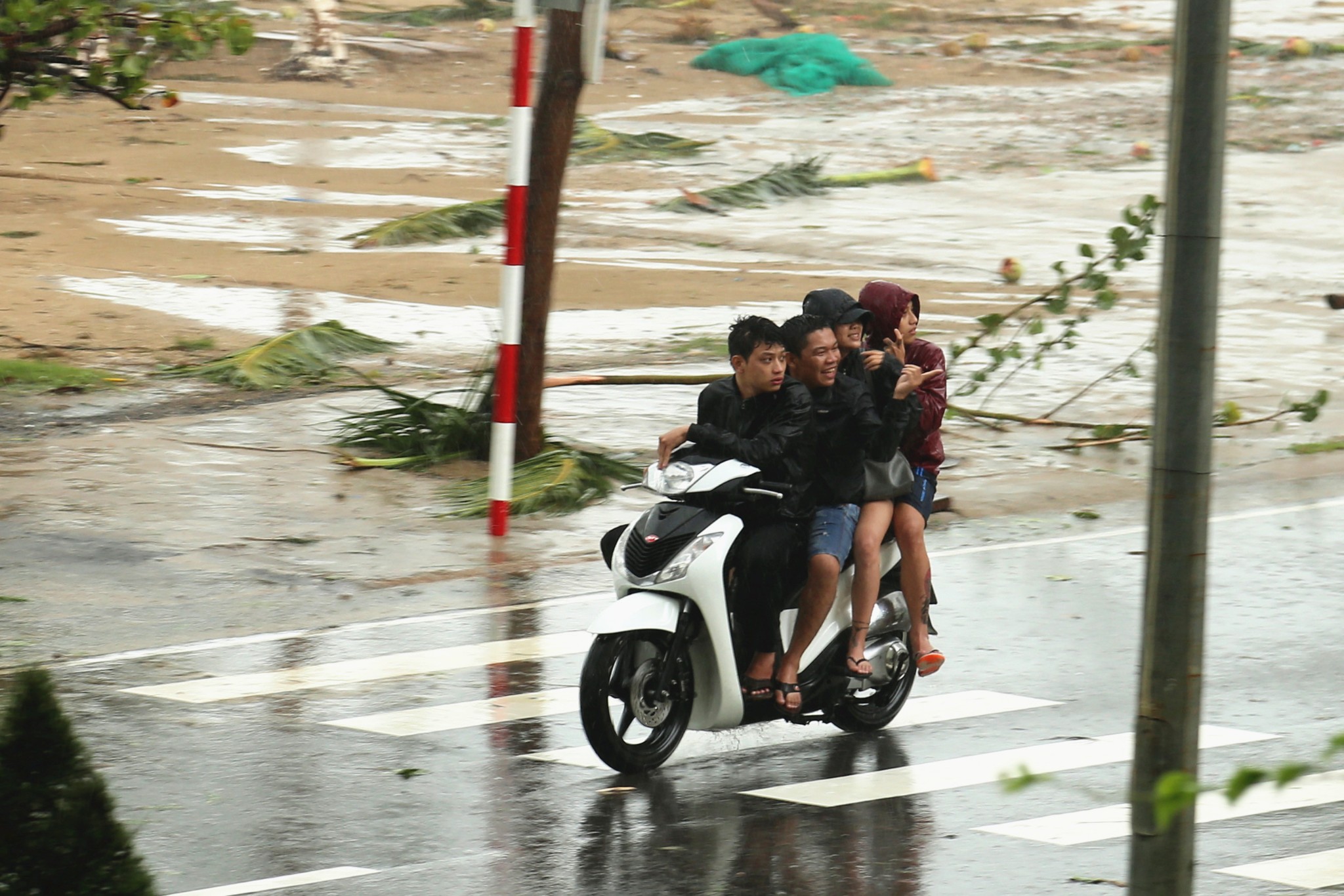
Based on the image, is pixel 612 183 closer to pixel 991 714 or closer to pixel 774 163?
pixel 774 163

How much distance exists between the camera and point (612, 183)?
95.2 ft

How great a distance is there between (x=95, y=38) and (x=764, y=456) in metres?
6.82

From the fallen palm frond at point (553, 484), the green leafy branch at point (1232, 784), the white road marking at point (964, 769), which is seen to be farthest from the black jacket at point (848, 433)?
the green leafy branch at point (1232, 784)

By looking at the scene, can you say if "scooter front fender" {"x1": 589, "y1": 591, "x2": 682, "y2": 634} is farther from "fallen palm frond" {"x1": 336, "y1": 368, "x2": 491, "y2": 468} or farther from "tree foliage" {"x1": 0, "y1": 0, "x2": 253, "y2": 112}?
"fallen palm frond" {"x1": 336, "y1": 368, "x2": 491, "y2": 468}

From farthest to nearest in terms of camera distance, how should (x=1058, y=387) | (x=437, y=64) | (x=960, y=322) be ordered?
(x=437, y=64) → (x=960, y=322) → (x=1058, y=387)

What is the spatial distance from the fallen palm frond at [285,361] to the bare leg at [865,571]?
9.39 meters

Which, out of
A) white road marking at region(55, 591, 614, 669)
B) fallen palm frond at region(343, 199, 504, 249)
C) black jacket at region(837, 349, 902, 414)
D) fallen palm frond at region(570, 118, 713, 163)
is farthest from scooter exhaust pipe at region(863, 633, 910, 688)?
fallen palm frond at region(570, 118, 713, 163)

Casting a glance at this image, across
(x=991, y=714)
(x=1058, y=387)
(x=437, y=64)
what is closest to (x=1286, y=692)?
(x=991, y=714)

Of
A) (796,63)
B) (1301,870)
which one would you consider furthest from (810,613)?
(796,63)

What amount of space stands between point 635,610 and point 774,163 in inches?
943

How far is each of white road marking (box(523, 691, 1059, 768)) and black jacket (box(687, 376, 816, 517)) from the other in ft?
3.62

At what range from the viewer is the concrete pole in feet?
14.2

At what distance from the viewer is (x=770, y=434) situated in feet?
24.6

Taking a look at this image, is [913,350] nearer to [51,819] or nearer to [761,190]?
[51,819]
